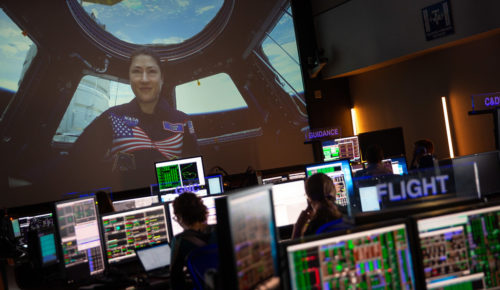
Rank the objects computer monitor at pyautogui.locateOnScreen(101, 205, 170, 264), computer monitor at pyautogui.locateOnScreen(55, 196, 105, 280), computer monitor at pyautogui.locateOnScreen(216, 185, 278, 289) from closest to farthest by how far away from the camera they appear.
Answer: computer monitor at pyautogui.locateOnScreen(216, 185, 278, 289), computer monitor at pyautogui.locateOnScreen(55, 196, 105, 280), computer monitor at pyautogui.locateOnScreen(101, 205, 170, 264)

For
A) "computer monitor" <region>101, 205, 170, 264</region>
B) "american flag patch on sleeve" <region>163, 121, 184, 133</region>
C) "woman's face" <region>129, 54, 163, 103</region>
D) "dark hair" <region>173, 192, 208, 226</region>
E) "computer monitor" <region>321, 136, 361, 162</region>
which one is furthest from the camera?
"computer monitor" <region>321, 136, 361, 162</region>

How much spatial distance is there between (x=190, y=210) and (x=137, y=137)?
468 cm

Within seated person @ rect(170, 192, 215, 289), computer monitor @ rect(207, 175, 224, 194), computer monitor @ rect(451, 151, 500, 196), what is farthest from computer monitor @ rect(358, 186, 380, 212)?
computer monitor @ rect(207, 175, 224, 194)

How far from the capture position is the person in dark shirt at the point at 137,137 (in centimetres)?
747

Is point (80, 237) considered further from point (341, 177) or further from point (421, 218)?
point (341, 177)

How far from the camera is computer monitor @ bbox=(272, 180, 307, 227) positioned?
15.1 feet

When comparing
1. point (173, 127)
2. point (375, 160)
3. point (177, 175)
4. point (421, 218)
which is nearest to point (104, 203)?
point (177, 175)

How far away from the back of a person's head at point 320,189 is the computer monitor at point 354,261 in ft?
4.17

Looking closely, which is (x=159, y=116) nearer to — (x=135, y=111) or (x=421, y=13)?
(x=135, y=111)

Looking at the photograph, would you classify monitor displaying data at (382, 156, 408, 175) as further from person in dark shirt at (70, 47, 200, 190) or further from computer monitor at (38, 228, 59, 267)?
computer monitor at (38, 228, 59, 267)

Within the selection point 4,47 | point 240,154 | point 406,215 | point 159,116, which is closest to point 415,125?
point 240,154

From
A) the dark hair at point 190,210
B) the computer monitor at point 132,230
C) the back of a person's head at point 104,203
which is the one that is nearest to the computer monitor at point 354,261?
the dark hair at point 190,210

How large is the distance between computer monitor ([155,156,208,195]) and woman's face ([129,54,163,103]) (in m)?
2.01

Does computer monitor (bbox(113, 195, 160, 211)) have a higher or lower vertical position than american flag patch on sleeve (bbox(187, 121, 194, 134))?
lower
